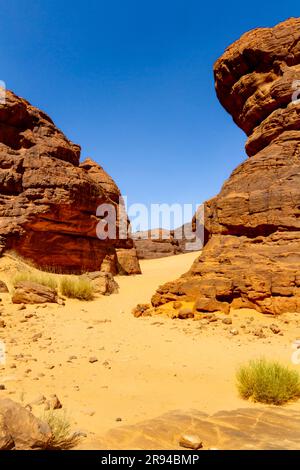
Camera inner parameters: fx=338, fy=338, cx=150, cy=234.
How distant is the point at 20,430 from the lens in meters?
2.64

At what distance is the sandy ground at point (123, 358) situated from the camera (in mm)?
4215

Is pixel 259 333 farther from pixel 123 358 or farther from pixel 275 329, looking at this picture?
pixel 123 358

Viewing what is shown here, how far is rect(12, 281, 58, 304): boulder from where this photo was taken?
9.41 meters

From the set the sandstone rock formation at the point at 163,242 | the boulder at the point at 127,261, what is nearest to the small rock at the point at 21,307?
the boulder at the point at 127,261

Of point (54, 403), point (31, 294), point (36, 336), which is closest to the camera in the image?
point (54, 403)

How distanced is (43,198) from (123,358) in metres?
11.0

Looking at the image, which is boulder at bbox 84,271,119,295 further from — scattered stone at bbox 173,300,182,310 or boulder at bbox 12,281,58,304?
scattered stone at bbox 173,300,182,310

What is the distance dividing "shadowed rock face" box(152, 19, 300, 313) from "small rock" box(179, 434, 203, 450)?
6353mm

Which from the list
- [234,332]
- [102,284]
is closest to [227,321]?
[234,332]
